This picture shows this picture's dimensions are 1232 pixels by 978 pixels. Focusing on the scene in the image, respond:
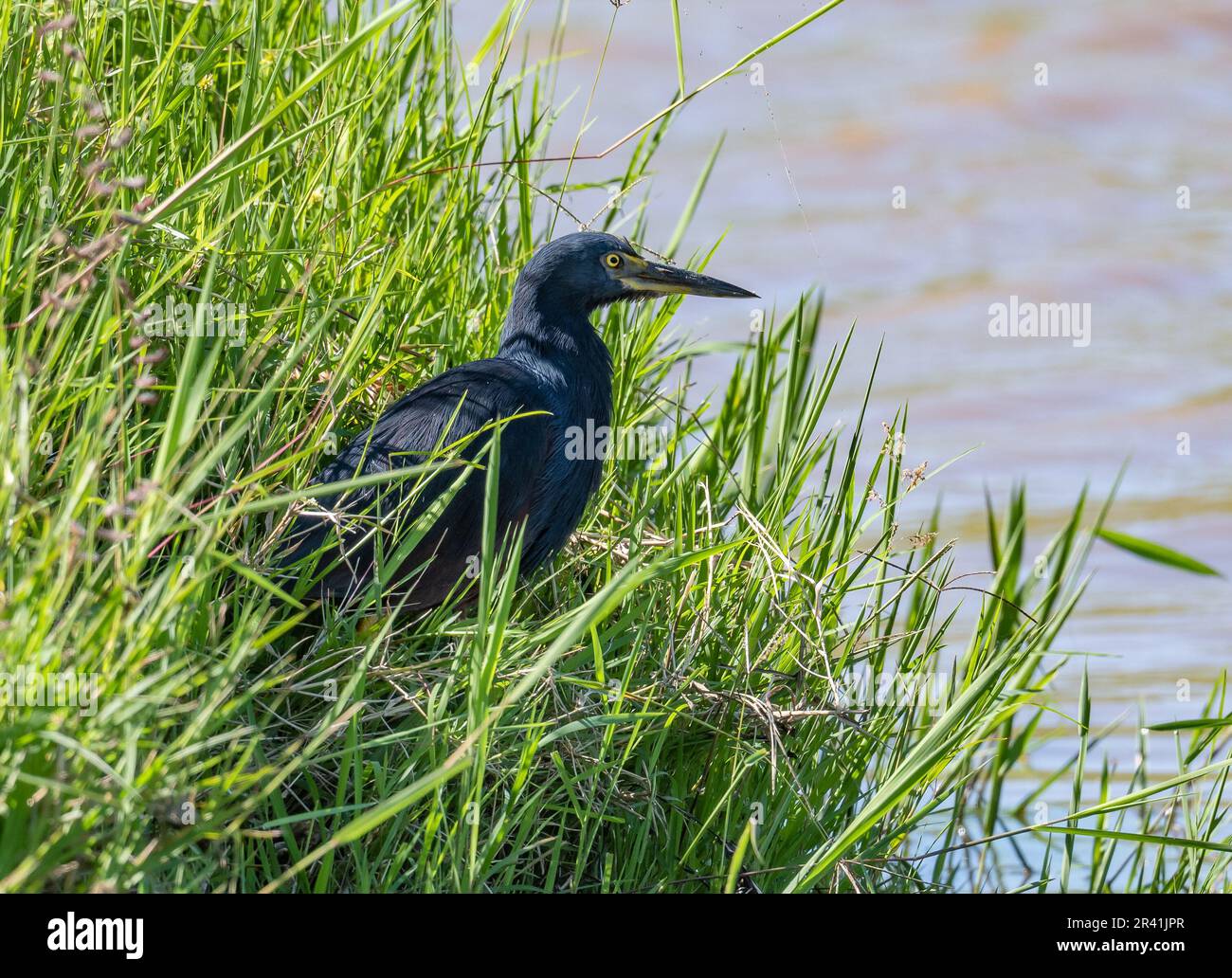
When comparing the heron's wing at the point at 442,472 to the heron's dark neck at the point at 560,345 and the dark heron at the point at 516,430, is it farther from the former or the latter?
the heron's dark neck at the point at 560,345

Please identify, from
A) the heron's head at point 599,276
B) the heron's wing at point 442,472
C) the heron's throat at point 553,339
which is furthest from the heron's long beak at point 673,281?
the heron's wing at point 442,472

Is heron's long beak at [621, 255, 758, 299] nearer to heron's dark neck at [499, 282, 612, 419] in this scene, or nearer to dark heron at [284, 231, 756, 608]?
dark heron at [284, 231, 756, 608]

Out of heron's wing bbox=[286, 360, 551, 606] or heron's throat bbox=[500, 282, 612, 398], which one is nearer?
heron's wing bbox=[286, 360, 551, 606]

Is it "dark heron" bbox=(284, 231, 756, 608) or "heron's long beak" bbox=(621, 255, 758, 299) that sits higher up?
"heron's long beak" bbox=(621, 255, 758, 299)

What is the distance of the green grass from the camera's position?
1.63m

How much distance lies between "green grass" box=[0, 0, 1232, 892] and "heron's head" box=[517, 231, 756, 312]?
192mm

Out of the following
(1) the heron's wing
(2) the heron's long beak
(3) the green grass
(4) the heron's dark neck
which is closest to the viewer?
(3) the green grass

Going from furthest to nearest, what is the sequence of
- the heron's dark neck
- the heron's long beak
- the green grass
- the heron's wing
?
1. the heron's long beak
2. the heron's dark neck
3. the heron's wing
4. the green grass

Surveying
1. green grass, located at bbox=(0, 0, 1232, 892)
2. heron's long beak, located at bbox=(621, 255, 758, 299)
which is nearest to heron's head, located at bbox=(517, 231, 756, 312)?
heron's long beak, located at bbox=(621, 255, 758, 299)

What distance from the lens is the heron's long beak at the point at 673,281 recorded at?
3.34 meters

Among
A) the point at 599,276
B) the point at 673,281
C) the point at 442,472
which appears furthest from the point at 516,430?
the point at 673,281

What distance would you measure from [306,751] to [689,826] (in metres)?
0.85

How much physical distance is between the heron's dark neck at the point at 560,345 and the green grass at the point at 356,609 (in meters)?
0.14
